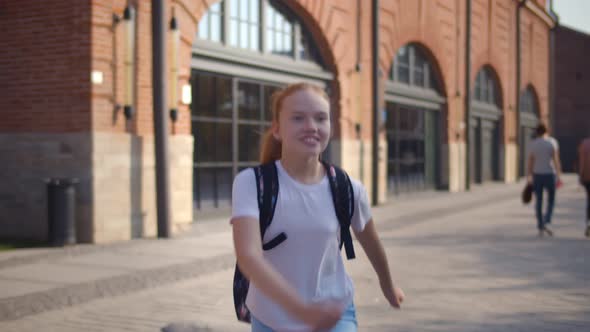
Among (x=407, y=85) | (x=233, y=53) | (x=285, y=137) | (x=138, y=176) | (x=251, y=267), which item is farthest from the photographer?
(x=407, y=85)

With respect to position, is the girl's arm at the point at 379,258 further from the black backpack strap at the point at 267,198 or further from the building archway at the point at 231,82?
the building archway at the point at 231,82

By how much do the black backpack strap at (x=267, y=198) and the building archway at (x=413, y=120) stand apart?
16.4 metres

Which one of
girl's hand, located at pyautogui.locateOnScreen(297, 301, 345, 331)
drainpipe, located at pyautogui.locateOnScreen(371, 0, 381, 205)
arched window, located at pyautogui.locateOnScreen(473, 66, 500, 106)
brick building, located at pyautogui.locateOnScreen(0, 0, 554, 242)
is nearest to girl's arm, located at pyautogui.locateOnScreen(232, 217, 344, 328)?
girl's hand, located at pyautogui.locateOnScreen(297, 301, 345, 331)

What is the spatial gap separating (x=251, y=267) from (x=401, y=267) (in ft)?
19.6

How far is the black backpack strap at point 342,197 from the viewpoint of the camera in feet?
7.68

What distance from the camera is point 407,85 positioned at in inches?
790

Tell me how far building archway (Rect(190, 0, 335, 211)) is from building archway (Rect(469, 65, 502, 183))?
1285cm

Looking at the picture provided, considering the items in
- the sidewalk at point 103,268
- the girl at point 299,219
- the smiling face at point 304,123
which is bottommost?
the sidewalk at point 103,268

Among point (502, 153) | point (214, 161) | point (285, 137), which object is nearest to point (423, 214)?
point (214, 161)

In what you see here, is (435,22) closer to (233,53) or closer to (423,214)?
(423,214)

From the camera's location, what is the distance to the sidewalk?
614 centimetres

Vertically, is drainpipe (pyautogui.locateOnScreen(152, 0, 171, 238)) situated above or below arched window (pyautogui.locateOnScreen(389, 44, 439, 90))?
below

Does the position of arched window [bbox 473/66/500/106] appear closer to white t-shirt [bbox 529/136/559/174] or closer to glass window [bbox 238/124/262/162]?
glass window [bbox 238/124/262/162]

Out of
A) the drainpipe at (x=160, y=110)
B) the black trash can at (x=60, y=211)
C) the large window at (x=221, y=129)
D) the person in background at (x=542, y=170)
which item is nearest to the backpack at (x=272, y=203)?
the black trash can at (x=60, y=211)
